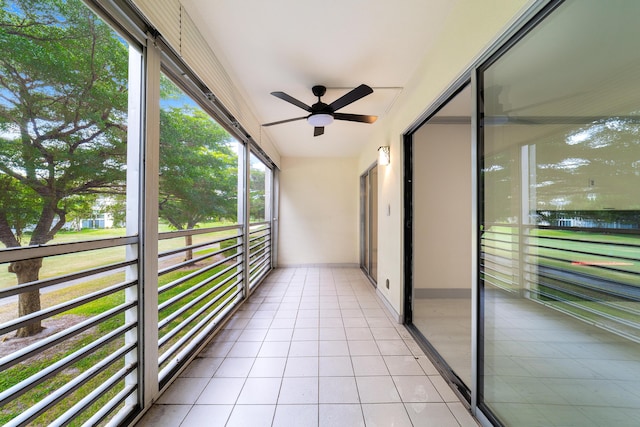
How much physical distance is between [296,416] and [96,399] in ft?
3.53

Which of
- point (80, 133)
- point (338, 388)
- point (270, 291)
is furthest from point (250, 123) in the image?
point (338, 388)

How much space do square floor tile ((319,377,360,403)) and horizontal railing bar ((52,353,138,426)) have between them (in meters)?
1.19

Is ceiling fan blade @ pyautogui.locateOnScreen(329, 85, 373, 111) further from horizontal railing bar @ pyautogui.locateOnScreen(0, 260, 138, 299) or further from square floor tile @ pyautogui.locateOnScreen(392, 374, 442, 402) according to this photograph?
square floor tile @ pyautogui.locateOnScreen(392, 374, 442, 402)

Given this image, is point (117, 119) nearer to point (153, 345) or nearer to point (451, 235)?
point (153, 345)

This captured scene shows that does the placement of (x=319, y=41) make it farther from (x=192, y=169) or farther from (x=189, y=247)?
(x=189, y=247)

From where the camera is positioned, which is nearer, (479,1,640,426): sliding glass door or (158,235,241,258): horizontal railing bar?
(479,1,640,426): sliding glass door

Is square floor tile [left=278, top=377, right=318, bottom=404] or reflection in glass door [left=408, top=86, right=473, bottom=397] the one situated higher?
reflection in glass door [left=408, top=86, right=473, bottom=397]

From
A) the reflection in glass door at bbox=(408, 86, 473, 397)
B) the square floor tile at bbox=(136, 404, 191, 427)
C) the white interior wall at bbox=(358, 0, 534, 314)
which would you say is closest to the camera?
the white interior wall at bbox=(358, 0, 534, 314)

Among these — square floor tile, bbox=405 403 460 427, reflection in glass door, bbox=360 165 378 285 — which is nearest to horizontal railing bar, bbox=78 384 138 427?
square floor tile, bbox=405 403 460 427

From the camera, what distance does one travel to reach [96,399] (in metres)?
1.21

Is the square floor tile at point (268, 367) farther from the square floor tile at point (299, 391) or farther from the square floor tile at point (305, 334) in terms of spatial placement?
the square floor tile at point (305, 334)

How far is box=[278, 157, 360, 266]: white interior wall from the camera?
5730mm

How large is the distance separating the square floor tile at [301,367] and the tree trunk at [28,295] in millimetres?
1500

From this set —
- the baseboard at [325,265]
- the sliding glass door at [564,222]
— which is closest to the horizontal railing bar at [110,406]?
the sliding glass door at [564,222]
